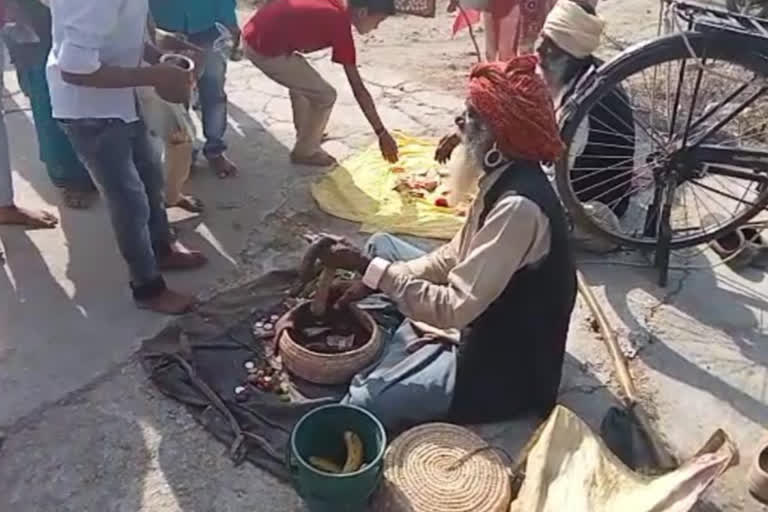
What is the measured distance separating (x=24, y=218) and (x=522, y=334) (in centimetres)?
254

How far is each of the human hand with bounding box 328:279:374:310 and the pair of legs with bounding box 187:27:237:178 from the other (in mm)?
1699

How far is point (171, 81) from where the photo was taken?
3.35 metres

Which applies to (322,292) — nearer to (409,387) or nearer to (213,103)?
(409,387)

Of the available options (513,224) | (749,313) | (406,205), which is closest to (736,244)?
(749,313)

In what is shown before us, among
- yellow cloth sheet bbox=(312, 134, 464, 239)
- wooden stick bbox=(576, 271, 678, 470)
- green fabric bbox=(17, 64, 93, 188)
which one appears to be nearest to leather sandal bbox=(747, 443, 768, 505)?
wooden stick bbox=(576, 271, 678, 470)

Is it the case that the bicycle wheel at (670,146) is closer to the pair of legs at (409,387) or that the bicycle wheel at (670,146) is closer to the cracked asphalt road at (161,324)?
the cracked asphalt road at (161,324)

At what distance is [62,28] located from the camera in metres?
3.17

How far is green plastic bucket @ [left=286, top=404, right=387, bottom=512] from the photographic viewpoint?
8.64ft

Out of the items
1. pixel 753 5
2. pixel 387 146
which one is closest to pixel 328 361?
pixel 387 146

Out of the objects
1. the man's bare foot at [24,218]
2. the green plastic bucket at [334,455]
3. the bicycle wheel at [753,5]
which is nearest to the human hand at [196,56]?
the man's bare foot at [24,218]

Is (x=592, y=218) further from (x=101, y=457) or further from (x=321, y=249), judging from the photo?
(x=101, y=457)

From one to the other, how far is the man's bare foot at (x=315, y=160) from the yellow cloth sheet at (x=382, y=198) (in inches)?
2.7

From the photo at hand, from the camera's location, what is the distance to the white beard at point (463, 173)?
9.64ft

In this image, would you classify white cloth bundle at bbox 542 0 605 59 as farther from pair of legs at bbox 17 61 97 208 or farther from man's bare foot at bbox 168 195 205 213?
pair of legs at bbox 17 61 97 208
